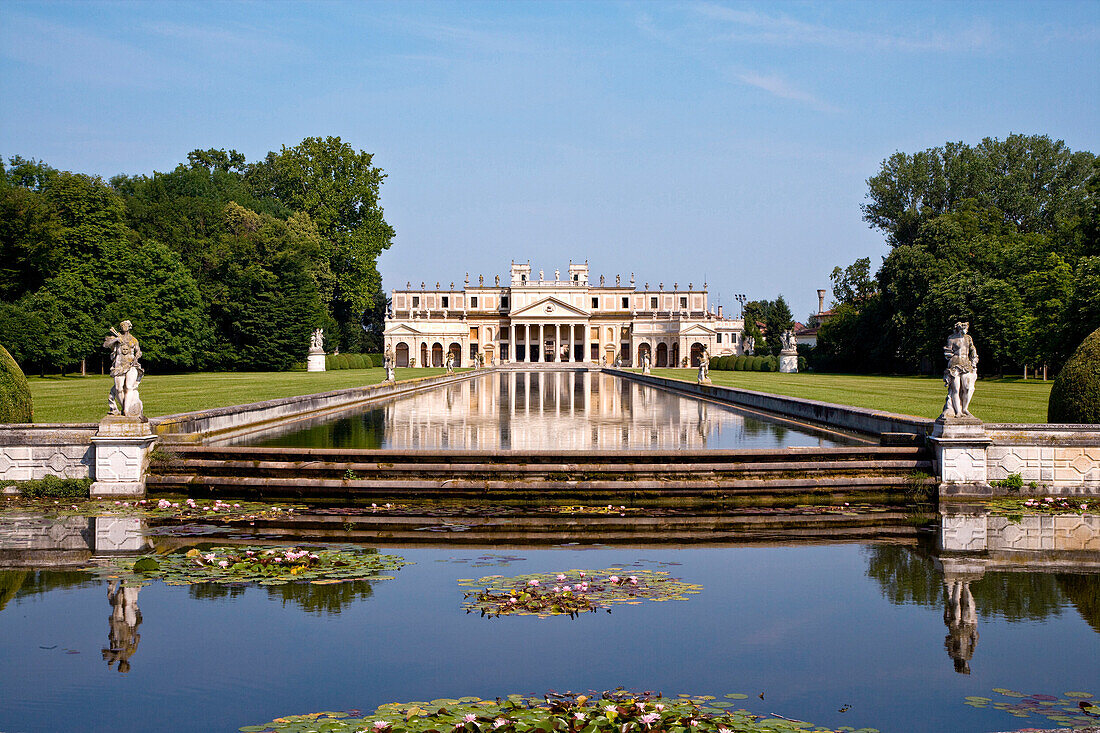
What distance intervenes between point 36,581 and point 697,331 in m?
95.0

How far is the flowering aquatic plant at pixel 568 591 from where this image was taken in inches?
244

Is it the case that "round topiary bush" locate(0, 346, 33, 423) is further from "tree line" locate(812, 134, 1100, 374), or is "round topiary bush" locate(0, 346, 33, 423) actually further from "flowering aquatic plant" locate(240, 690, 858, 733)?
"tree line" locate(812, 134, 1100, 374)

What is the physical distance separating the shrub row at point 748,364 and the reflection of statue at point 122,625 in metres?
61.2

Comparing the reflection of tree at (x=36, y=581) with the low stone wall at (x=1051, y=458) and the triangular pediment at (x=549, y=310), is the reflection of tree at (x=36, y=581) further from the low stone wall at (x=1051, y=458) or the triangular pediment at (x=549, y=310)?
the triangular pediment at (x=549, y=310)

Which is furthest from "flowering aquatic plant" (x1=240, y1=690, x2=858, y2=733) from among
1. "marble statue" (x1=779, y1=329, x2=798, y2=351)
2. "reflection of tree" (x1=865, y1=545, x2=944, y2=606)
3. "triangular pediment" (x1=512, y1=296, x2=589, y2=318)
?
"triangular pediment" (x1=512, y1=296, x2=589, y2=318)

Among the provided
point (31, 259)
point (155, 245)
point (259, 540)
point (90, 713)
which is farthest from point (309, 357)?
point (90, 713)

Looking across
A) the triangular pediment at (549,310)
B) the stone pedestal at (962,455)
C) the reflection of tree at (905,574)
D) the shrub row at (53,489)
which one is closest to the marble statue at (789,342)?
the stone pedestal at (962,455)

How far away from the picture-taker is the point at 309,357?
5891 centimetres

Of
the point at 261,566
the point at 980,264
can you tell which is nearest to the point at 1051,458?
the point at 261,566

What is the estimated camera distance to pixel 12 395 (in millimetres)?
12078

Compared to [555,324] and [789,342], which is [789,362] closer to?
[789,342]

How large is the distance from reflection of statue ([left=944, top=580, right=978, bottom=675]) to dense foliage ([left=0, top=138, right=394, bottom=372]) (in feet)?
136

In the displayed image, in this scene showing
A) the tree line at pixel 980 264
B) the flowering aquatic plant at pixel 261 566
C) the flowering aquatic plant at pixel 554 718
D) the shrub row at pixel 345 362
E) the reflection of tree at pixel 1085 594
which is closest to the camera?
the flowering aquatic plant at pixel 554 718

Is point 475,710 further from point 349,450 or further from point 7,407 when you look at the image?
point 7,407
